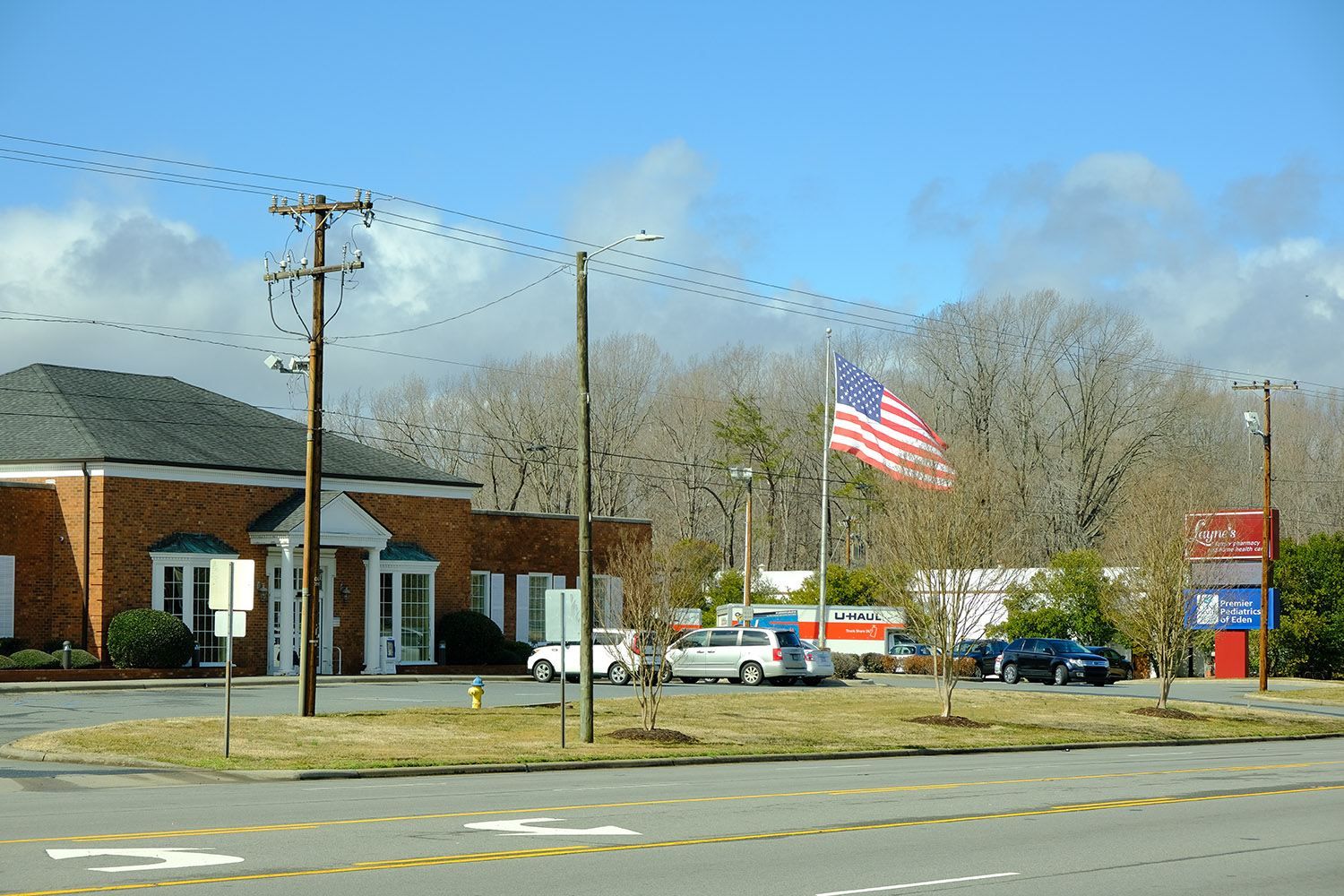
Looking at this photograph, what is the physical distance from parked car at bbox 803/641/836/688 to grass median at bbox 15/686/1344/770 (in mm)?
2929

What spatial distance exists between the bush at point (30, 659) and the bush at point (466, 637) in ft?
40.2

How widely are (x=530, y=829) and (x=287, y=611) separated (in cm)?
2897

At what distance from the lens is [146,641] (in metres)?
36.2

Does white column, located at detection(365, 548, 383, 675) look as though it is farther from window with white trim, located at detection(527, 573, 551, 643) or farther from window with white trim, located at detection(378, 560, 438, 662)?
window with white trim, located at detection(527, 573, 551, 643)

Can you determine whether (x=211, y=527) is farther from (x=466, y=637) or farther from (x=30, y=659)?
(x=466, y=637)

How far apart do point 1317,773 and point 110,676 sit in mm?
27177

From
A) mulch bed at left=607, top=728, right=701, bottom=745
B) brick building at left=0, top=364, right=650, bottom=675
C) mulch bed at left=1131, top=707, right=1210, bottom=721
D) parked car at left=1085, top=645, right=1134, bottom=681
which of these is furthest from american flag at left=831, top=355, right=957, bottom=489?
mulch bed at left=607, top=728, right=701, bottom=745

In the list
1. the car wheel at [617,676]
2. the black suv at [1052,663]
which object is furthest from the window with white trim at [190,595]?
the black suv at [1052,663]

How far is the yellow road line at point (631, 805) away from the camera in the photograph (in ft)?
38.7

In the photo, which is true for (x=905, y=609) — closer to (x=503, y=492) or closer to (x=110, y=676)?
(x=110, y=676)

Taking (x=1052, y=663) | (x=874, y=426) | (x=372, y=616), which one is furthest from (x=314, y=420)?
(x=1052, y=663)

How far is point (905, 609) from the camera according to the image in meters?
29.6

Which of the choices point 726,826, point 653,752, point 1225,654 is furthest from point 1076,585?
point 726,826

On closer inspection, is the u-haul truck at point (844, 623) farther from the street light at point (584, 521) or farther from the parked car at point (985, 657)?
the street light at point (584, 521)
